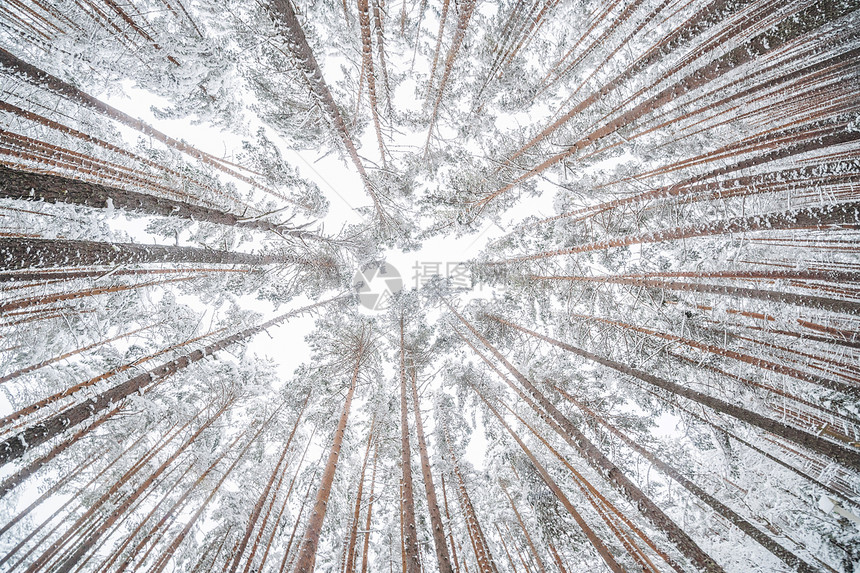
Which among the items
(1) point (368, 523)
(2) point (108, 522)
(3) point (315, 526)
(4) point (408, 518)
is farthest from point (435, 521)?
(2) point (108, 522)

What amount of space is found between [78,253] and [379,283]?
1603 centimetres

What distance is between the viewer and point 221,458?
10.3 metres

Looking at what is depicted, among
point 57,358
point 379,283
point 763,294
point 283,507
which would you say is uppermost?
point 763,294

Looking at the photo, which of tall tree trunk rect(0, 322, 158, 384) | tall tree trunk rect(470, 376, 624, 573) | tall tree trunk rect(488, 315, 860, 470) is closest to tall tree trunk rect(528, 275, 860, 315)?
tall tree trunk rect(488, 315, 860, 470)

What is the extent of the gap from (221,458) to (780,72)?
18132 mm

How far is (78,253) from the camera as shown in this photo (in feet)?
12.8

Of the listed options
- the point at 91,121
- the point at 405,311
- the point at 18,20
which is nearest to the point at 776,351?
the point at 405,311

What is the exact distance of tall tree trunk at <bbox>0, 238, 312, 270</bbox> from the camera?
3.23 m

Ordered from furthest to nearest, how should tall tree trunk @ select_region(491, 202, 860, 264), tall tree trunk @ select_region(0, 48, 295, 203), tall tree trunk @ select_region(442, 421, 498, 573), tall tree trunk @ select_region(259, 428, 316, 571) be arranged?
tall tree trunk @ select_region(259, 428, 316, 571), tall tree trunk @ select_region(442, 421, 498, 573), tall tree trunk @ select_region(0, 48, 295, 203), tall tree trunk @ select_region(491, 202, 860, 264)

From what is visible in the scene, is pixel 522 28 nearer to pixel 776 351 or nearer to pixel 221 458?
pixel 776 351

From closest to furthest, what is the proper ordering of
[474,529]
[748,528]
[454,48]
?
[748,528] → [454,48] → [474,529]

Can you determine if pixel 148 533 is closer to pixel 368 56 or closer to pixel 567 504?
pixel 567 504

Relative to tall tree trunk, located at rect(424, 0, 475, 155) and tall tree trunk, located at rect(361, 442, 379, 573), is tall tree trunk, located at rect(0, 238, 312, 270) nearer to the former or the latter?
tall tree trunk, located at rect(361, 442, 379, 573)

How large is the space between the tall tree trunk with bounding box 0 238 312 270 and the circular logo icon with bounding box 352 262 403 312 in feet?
34.5
